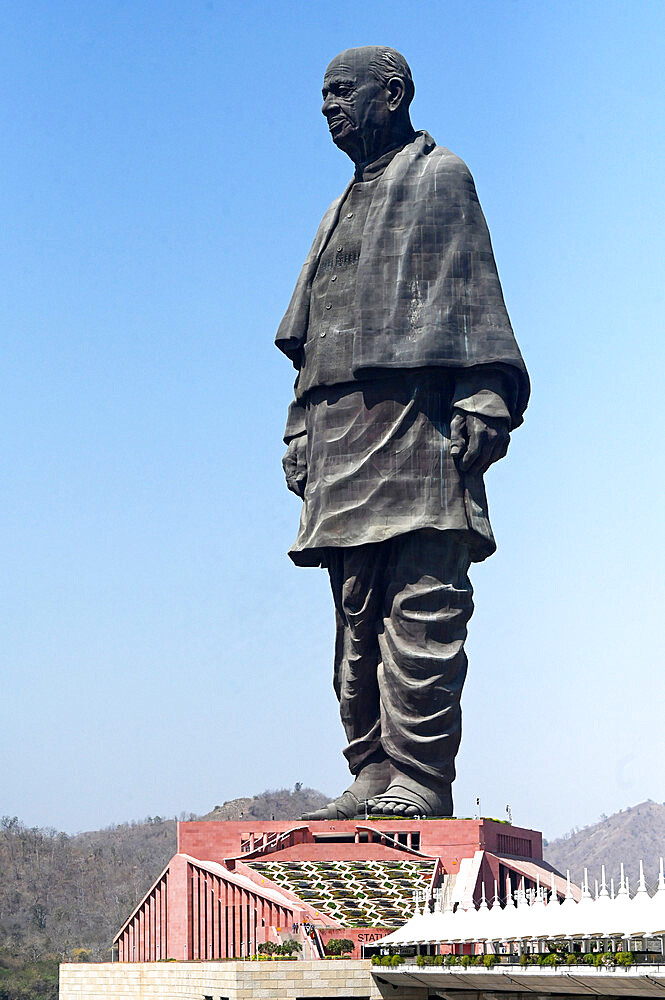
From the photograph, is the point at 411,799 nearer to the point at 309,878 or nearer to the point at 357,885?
the point at 357,885

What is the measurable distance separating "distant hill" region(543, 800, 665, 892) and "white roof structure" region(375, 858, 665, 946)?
100889 millimetres

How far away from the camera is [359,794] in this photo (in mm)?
28984

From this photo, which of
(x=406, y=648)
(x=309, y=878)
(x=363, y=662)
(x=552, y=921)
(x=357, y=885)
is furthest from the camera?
(x=363, y=662)

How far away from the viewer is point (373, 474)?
1160 inches

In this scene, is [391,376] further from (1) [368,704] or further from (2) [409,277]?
(1) [368,704]

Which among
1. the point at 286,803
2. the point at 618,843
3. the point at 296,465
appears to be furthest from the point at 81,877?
the point at 618,843

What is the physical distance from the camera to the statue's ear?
99.3 feet

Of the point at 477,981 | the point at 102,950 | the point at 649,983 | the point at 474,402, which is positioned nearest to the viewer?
the point at 649,983

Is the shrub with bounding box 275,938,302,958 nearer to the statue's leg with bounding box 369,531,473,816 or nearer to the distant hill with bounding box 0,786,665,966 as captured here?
the statue's leg with bounding box 369,531,473,816

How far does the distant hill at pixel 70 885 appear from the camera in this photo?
61.5 meters

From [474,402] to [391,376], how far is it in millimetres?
1364

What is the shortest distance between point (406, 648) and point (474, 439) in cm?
335

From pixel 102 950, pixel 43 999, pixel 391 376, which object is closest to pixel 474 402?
pixel 391 376

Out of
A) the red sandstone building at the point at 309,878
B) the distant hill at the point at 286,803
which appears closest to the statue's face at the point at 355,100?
the red sandstone building at the point at 309,878
